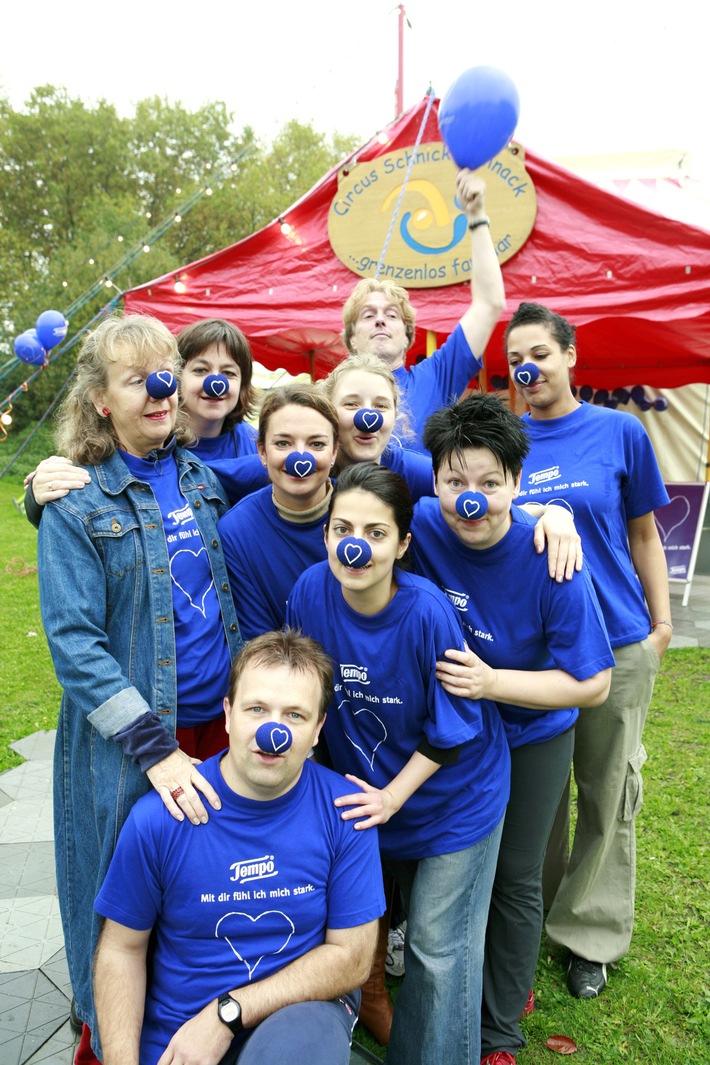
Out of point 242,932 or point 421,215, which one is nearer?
point 242,932

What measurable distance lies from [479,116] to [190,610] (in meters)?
2.11

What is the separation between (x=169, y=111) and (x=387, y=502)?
29.5 meters

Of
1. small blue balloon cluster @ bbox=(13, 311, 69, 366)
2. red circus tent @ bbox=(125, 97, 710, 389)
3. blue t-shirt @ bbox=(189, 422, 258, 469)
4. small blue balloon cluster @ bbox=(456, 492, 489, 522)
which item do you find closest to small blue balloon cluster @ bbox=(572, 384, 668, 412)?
red circus tent @ bbox=(125, 97, 710, 389)

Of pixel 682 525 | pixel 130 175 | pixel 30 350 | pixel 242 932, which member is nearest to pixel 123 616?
pixel 242 932

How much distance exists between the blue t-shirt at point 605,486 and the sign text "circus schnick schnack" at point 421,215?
3.61 meters

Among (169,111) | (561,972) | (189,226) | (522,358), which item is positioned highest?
(169,111)

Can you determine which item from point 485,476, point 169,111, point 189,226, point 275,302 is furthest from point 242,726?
point 169,111

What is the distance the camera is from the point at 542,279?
18.9ft

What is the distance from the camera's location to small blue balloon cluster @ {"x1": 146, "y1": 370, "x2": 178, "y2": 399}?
6.12ft

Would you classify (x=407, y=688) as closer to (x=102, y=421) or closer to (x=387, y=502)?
(x=387, y=502)

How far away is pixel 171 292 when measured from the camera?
6422mm

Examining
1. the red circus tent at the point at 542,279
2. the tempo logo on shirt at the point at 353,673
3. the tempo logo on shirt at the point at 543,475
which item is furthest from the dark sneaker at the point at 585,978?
the red circus tent at the point at 542,279

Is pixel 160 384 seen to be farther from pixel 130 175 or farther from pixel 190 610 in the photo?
pixel 130 175

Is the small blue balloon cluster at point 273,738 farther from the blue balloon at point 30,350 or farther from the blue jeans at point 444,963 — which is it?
the blue balloon at point 30,350
